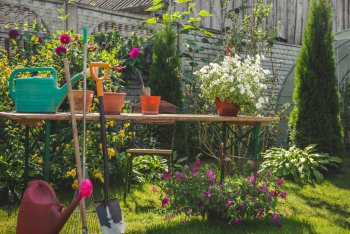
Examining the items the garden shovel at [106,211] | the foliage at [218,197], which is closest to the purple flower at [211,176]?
the foliage at [218,197]

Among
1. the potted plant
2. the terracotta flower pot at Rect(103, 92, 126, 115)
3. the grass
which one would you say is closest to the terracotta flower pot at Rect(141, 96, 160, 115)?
the potted plant

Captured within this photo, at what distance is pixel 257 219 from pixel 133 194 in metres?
1.61

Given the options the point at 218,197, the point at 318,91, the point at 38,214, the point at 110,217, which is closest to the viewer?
the point at 38,214

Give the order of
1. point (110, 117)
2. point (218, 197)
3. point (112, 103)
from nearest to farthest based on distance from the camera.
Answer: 1. point (110, 117)
2. point (112, 103)
3. point (218, 197)

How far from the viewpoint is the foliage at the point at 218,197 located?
4402 millimetres

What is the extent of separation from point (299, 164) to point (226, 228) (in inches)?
120

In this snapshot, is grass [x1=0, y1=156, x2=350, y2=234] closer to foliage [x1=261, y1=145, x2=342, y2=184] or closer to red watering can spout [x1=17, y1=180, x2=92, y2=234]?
foliage [x1=261, y1=145, x2=342, y2=184]

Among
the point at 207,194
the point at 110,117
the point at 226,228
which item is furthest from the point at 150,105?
the point at 226,228

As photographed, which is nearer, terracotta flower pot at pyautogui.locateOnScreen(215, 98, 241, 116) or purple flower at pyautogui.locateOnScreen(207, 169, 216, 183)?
purple flower at pyautogui.locateOnScreen(207, 169, 216, 183)

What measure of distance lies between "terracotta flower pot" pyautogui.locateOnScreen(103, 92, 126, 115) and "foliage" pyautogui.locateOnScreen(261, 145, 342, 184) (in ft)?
11.1

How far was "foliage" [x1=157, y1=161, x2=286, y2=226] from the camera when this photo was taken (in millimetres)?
4402

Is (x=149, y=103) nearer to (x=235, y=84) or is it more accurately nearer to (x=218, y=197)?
(x=235, y=84)

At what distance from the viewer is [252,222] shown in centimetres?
474

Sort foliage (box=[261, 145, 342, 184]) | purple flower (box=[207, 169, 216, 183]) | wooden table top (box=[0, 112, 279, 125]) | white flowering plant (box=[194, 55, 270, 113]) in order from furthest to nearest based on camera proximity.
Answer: foliage (box=[261, 145, 342, 184]), white flowering plant (box=[194, 55, 270, 113]), purple flower (box=[207, 169, 216, 183]), wooden table top (box=[0, 112, 279, 125])
